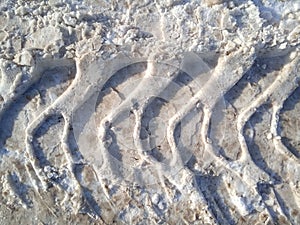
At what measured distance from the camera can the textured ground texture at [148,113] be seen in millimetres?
1689

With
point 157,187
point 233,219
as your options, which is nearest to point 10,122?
point 157,187

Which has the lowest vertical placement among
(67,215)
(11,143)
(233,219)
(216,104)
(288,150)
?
(233,219)

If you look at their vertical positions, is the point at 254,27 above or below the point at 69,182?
above

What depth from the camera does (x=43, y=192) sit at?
168cm

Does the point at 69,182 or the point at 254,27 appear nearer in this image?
the point at 69,182

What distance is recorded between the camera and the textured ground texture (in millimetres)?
1689

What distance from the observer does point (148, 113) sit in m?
1.76

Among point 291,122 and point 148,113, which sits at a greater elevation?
point 148,113

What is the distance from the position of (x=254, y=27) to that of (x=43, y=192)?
0.96m

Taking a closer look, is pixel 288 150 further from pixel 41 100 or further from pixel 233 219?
pixel 41 100

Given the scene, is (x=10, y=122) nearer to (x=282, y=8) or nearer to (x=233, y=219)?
(x=233, y=219)

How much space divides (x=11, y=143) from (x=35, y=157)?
0.33 ft

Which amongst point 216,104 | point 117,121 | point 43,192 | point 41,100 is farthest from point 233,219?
point 41,100

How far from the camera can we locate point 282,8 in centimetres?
187
